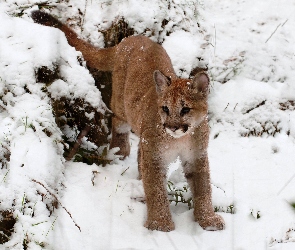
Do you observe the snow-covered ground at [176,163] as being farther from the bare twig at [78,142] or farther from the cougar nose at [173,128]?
the cougar nose at [173,128]

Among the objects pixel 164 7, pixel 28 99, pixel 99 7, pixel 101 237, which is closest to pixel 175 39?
pixel 164 7

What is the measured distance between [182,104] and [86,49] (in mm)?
1769

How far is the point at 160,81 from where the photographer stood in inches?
147

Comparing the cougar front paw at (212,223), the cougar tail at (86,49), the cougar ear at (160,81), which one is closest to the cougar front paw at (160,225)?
the cougar front paw at (212,223)

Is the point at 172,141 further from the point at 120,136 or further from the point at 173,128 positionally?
the point at 120,136

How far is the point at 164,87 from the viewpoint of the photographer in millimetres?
3736

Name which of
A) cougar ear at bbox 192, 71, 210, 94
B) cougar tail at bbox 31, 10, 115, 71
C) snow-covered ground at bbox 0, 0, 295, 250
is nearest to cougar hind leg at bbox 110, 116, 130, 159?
snow-covered ground at bbox 0, 0, 295, 250

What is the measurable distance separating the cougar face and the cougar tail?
4.13 feet

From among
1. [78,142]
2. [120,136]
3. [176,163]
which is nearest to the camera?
[78,142]

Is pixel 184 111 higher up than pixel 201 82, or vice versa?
pixel 201 82

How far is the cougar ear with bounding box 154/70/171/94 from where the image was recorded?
3.69 metres

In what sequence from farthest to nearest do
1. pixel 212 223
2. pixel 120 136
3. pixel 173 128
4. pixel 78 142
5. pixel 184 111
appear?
pixel 120 136
pixel 78 142
pixel 212 223
pixel 184 111
pixel 173 128

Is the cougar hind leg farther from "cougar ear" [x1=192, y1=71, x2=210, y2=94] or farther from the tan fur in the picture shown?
"cougar ear" [x1=192, y1=71, x2=210, y2=94]

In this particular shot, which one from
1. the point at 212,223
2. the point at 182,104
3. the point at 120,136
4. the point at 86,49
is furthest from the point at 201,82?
the point at 86,49
